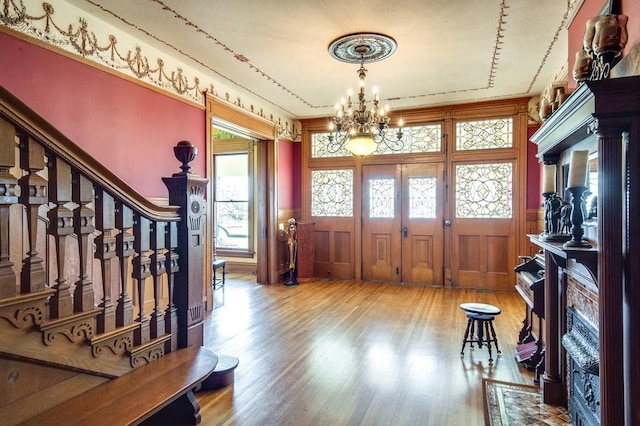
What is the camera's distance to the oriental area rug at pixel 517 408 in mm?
2385

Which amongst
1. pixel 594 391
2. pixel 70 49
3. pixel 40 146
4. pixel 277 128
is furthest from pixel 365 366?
pixel 277 128

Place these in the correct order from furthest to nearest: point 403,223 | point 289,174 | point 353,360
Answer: point 289,174
point 403,223
point 353,360

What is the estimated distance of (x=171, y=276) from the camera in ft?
7.89

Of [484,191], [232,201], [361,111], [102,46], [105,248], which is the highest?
[102,46]

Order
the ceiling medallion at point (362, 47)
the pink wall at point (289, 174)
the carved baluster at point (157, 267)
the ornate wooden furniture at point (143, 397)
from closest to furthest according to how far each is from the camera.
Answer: the ornate wooden furniture at point (143, 397) < the carved baluster at point (157, 267) < the ceiling medallion at point (362, 47) < the pink wall at point (289, 174)

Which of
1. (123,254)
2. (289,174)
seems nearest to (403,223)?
(289,174)

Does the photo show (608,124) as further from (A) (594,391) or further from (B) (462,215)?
(B) (462,215)

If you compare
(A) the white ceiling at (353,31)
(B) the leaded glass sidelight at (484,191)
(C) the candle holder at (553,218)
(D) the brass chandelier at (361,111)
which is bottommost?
(C) the candle holder at (553,218)

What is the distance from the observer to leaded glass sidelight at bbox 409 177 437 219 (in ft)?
21.4

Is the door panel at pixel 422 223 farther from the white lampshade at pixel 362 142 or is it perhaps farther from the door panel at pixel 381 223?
the white lampshade at pixel 362 142

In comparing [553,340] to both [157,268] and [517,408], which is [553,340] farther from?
[157,268]

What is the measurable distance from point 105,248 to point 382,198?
5.42 metres

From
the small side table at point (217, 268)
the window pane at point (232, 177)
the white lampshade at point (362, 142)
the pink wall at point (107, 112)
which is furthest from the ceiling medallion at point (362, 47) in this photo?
the window pane at point (232, 177)

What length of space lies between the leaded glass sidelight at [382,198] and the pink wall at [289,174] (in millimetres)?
1434
